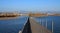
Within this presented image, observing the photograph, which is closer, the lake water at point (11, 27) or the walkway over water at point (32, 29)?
the walkway over water at point (32, 29)

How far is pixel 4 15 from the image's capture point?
3691 centimetres

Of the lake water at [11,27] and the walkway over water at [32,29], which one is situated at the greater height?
the walkway over water at [32,29]

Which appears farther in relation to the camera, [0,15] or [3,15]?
[3,15]

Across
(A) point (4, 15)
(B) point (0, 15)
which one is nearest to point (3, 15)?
(A) point (4, 15)

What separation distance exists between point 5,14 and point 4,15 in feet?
1.15

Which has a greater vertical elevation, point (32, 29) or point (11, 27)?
point (32, 29)

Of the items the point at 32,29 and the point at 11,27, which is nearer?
the point at 32,29

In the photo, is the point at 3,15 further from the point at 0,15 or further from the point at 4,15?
the point at 0,15

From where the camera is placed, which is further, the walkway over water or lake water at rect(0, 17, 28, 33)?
lake water at rect(0, 17, 28, 33)

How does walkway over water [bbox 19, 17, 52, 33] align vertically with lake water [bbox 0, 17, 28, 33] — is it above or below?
above

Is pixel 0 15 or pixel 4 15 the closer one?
pixel 0 15

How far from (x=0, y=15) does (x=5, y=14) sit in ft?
8.05

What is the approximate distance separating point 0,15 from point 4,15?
2.51m

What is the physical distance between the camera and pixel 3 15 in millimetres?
37188
